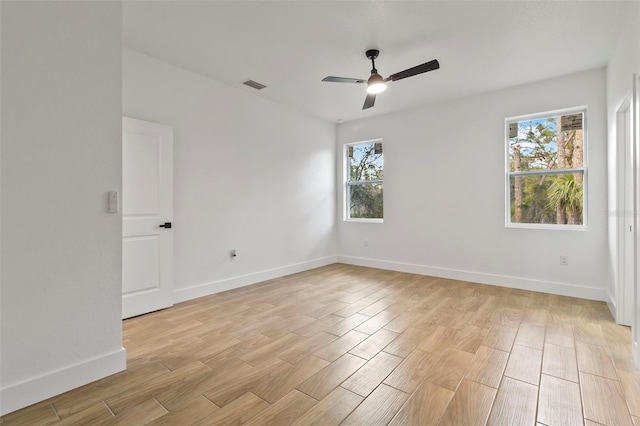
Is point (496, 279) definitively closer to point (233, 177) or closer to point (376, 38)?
point (376, 38)

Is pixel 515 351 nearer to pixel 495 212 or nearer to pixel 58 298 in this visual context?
pixel 495 212

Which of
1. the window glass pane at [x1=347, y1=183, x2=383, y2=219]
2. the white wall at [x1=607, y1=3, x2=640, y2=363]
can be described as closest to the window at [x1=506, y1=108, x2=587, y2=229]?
the white wall at [x1=607, y1=3, x2=640, y2=363]

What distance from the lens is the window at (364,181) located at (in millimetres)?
5457

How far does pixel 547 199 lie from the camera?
394 centimetres

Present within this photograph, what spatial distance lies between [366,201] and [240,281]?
270cm

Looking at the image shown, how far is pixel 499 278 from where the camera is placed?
4.17 m

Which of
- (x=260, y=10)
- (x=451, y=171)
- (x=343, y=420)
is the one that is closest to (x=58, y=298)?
(x=343, y=420)

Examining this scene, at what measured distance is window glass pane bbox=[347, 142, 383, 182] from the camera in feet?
17.9

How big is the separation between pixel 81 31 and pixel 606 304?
5382 mm

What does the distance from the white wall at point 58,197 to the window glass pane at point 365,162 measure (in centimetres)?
418

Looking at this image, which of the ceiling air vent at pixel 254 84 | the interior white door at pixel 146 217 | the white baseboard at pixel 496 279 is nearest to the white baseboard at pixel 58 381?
the interior white door at pixel 146 217

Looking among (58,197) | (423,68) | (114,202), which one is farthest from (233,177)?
(423,68)

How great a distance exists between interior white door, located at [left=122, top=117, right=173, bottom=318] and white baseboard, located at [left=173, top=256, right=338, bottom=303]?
221 millimetres

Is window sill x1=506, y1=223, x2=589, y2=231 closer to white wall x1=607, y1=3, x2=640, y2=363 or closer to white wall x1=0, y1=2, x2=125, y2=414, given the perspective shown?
white wall x1=607, y1=3, x2=640, y2=363
